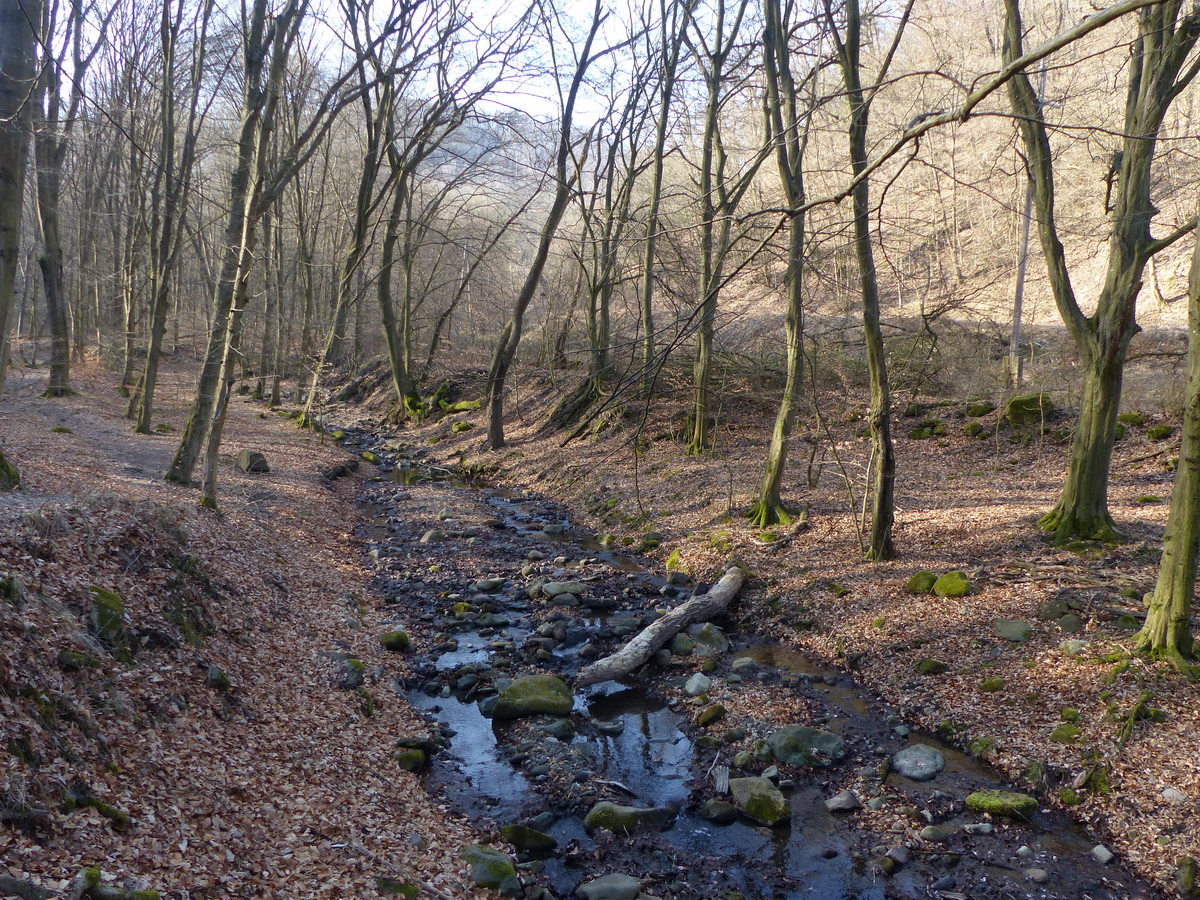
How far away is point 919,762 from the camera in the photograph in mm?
6395

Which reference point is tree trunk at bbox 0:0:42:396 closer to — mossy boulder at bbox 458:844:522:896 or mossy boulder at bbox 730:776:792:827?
mossy boulder at bbox 458:844:522:896

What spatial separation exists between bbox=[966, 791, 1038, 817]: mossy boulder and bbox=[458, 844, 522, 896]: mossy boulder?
3551mm

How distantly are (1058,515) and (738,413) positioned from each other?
29.0ft

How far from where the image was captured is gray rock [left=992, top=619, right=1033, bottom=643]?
24.6 feet

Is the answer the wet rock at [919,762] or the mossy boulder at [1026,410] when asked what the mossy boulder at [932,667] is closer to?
→ the wet rock at [919,762]

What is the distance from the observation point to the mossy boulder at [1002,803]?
18.7ft

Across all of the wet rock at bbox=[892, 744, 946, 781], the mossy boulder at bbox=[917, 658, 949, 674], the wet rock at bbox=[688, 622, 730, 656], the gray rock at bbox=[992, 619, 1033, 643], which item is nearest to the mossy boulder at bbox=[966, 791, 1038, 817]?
the wet rock at bbox=[892, 744, 946, 781]

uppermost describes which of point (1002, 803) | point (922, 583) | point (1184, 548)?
point (1184, 548)

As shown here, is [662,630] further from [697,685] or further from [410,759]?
[410,759]

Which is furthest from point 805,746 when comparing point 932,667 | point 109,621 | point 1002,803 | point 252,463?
point 252,463

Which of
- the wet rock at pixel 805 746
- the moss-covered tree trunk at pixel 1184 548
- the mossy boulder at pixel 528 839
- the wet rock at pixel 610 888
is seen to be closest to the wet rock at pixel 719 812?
the wet rock at pixel 805 746

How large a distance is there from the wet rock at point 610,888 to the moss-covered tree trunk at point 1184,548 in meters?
4.93

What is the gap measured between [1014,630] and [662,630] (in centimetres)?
370

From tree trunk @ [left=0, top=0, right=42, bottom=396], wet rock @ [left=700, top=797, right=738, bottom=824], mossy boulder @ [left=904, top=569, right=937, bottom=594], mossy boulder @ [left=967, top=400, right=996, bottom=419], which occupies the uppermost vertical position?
tree trunk @ [left=0, top=0, right=42, bottom=396]
